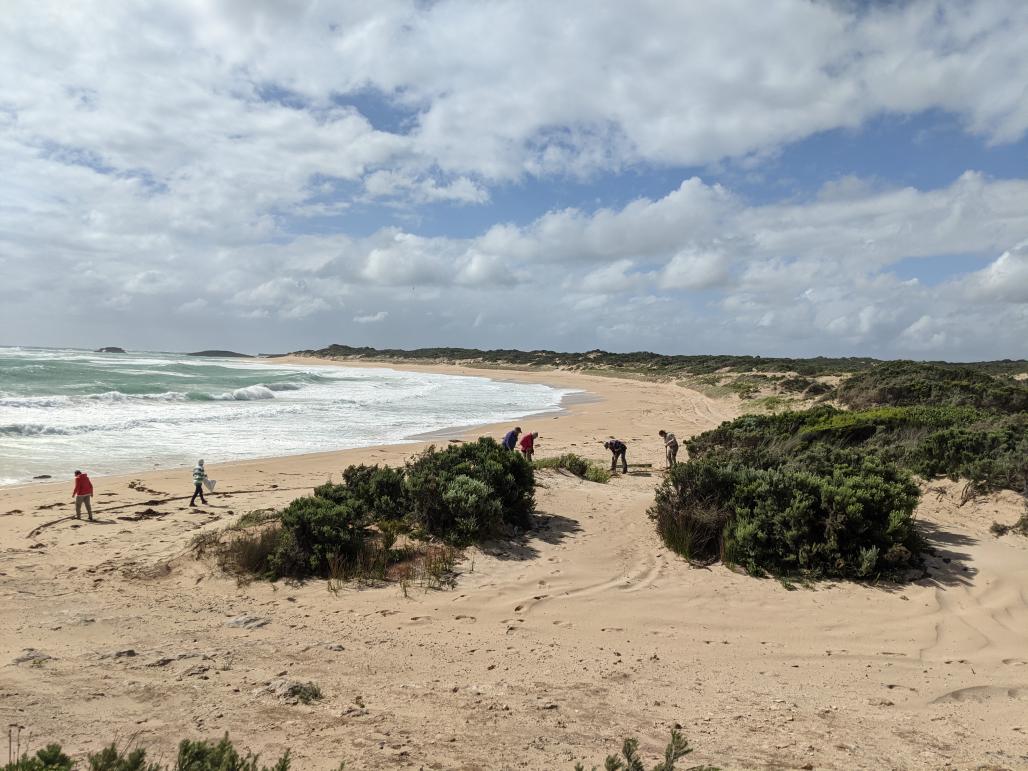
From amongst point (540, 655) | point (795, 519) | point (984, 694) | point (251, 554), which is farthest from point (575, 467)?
point (984, 694)

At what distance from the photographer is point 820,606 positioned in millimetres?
6777

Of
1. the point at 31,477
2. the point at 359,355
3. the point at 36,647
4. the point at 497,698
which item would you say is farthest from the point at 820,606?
the point at 359,355

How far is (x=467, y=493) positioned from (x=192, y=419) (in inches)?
813

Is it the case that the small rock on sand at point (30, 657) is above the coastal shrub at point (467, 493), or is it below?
below

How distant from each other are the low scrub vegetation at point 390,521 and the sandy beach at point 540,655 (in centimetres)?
35

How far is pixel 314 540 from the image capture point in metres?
7.95

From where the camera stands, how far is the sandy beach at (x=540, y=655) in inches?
165

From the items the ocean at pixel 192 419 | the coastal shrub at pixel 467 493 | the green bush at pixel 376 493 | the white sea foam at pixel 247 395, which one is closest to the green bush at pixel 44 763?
the coastal shrub at pixel 467 493

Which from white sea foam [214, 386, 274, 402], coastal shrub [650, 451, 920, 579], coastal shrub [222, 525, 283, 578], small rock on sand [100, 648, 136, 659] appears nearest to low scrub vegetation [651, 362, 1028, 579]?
coastal shrub [650, 451, 920, 579]

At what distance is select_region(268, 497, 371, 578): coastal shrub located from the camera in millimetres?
7770

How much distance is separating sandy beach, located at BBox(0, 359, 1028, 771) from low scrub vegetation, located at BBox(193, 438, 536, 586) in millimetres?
347

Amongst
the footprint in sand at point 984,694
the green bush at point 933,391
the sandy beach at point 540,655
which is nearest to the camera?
the sandy beach at point 540,655

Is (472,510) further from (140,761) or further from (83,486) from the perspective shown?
(83,486)

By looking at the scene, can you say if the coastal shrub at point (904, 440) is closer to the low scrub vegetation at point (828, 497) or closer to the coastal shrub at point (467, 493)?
the low scrub vegetation at point (828, 497)
